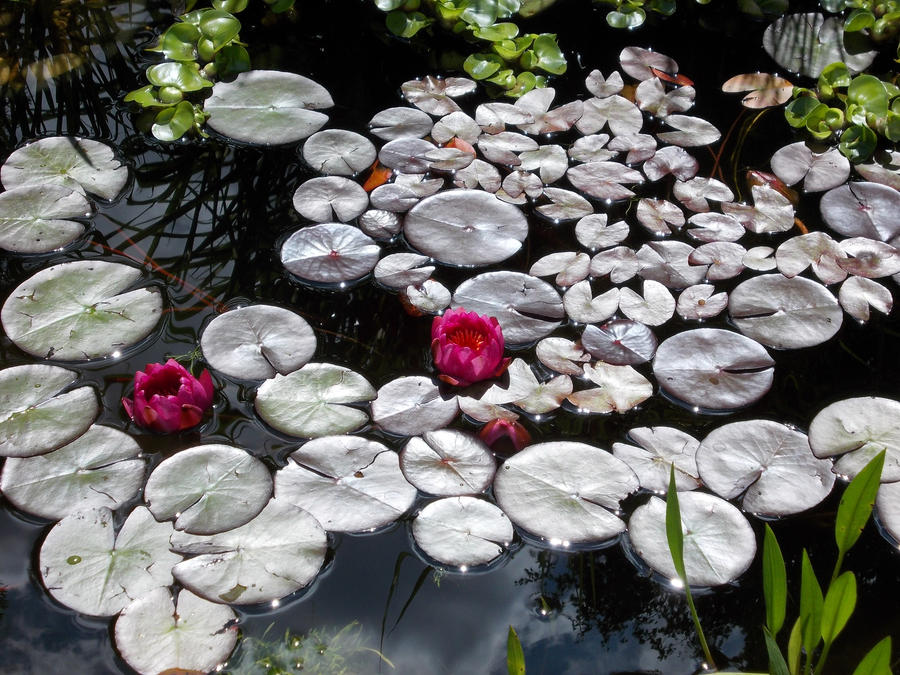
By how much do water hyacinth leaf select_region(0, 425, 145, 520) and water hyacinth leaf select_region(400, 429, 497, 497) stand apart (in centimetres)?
53

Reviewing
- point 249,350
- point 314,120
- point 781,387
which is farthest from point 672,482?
point 314,120

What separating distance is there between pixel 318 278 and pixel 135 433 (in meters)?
0.58

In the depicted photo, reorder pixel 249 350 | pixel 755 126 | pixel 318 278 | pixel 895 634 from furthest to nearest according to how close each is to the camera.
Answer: pixel 755 126 → pixel 318 278 → pixel 249 350 → pixel 895 634

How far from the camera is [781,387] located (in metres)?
1.84

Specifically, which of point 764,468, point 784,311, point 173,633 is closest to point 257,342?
point 173,633

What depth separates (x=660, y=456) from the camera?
166cm

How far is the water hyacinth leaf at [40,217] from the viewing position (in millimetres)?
1998

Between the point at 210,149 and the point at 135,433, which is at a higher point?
the point at 210,149

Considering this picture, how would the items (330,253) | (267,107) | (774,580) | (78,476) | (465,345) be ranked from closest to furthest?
(774,580)
(78,476)
(465,345)
(330,253)
(267,107)

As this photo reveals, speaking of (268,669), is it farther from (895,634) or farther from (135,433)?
(895,634)

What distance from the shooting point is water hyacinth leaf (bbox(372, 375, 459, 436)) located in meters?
1.68

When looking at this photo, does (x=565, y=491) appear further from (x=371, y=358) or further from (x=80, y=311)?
(x=80, y=311)

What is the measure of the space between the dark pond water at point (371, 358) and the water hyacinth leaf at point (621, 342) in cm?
13

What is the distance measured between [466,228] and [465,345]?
47cm
